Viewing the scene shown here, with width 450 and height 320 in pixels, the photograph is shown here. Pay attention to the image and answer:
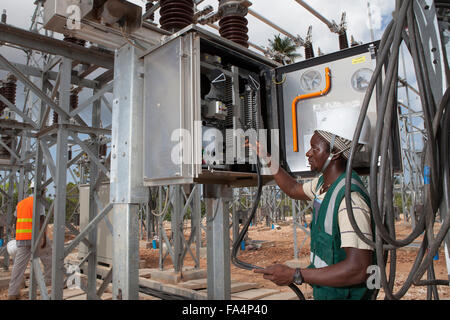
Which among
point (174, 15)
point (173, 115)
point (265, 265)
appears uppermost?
point (174, 15)

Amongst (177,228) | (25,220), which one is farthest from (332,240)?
(25,220)

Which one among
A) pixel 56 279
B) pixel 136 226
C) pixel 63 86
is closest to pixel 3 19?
pixel 63 86

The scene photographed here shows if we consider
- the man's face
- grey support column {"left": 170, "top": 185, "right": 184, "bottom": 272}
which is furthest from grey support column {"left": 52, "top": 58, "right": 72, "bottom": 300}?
the man's face

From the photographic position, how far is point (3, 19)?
8.80m

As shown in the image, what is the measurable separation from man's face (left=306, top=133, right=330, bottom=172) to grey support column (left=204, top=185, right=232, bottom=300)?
1034mm

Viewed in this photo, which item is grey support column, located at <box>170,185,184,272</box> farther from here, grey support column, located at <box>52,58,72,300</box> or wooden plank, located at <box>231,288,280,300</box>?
grey support column, located at <box>52,58,72,300</box>

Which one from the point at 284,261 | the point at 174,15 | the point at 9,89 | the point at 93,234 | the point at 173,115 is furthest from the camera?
the point at 284,261

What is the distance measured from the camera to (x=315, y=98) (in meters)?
3.04

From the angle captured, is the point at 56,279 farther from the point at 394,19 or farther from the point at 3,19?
the point at 3,19

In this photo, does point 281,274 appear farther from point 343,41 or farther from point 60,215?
point 343,41

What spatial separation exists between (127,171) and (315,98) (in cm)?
171

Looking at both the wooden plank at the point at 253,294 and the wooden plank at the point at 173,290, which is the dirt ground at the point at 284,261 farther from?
the wooden plank at the point at 173,290

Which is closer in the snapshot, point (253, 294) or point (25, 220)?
point (253, 294)

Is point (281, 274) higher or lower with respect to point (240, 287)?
higher
